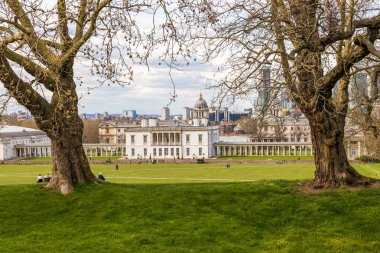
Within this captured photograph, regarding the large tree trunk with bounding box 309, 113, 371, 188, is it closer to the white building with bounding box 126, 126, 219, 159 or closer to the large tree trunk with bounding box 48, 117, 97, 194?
the large tree trunk with bounding box 48, 117, 97, 194

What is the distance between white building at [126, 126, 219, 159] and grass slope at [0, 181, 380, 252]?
89.7 meters

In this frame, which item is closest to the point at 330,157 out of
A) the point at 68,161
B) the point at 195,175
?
the point at 68,161

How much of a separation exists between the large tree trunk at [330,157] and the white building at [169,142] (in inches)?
3534

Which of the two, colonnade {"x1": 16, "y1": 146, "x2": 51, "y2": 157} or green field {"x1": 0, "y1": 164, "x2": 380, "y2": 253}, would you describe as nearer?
green field {"x1": 0, "y1": 164, "x2": 380, "y2": 253}

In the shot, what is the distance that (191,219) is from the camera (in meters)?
11.5

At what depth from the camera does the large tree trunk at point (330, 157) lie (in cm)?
1381

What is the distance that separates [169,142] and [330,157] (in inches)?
3626

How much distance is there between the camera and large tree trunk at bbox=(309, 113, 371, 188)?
13.8 m

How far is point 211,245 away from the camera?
31.9 ft

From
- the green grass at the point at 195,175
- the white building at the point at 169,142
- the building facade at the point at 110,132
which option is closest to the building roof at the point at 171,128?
the white building at the point at 169,142

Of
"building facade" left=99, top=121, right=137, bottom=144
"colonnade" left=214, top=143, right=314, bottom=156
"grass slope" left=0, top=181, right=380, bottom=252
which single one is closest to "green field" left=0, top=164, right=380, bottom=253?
"grass slope" left=0, top=181, right=380, bottom=252

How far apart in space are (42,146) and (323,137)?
336 ft

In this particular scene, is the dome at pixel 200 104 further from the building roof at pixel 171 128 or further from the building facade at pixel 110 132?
the building facade at pixel 110 132

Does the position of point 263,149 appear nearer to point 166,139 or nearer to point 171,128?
point 171,128
